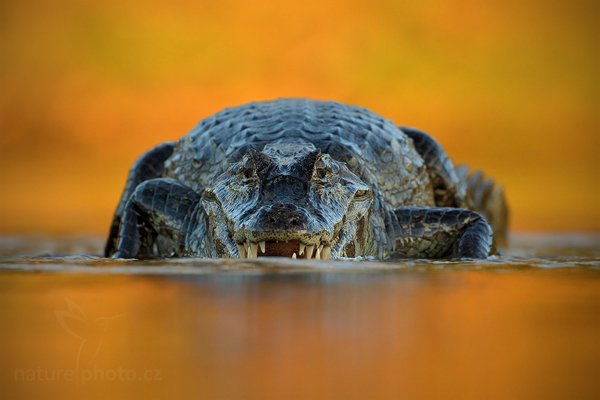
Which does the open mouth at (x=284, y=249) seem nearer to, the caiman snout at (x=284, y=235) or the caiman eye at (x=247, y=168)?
the caiman snout at (x=284, y=235)

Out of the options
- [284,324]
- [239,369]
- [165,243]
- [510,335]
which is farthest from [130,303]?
[165,243]

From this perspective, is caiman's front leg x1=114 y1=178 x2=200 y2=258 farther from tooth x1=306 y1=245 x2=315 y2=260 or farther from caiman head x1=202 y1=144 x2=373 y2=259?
tooth x1=306 y1=245 x2=315 y2=260

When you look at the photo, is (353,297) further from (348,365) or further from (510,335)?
(348,365)

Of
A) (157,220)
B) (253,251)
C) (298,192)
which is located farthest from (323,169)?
(157,220)

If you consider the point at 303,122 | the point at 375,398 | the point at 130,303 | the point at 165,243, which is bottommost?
the point at 375,398

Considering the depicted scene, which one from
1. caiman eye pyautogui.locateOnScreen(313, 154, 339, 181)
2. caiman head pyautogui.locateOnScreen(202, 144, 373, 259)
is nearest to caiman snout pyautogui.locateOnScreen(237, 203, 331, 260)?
caiman head pyautogui.locateOnScreen(202, 144, 373, 259)

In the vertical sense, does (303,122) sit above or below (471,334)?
above

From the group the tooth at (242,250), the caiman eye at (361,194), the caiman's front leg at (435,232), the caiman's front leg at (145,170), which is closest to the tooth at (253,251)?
the tooth at (242,250)
